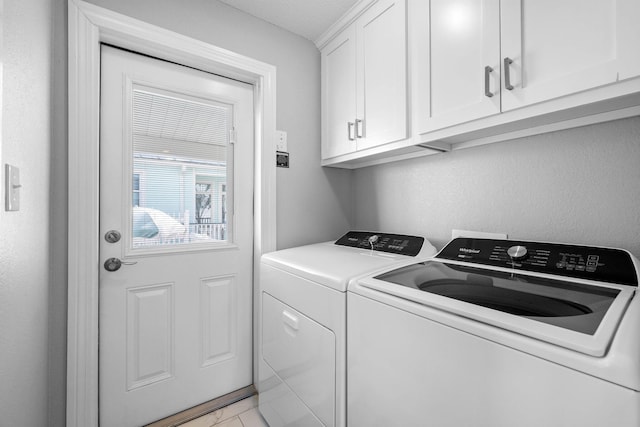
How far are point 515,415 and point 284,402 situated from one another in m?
1.07

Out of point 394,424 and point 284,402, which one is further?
point 284,402

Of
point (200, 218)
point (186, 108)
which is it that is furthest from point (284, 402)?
point (186, 108)

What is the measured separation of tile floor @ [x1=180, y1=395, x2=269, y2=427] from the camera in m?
1.52

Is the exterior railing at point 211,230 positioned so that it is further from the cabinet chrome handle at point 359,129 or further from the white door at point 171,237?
the cabinet chrome handle at point 359,129

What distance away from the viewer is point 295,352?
1.25 meters

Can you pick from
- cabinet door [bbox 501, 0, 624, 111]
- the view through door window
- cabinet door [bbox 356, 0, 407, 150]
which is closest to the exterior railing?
the view through door window

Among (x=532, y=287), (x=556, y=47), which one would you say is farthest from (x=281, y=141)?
(x=532, y=287)

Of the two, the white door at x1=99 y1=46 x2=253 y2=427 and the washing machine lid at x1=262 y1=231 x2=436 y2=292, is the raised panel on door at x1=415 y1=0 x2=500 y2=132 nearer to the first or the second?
the washing machine lid at x1=262 y1=231 x2=436 y2=292

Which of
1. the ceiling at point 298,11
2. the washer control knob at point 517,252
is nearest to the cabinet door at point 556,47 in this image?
the washer control knob at point 517,252

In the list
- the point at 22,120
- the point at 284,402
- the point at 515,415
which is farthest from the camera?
the point at 284,402

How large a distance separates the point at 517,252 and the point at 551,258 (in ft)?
0.34

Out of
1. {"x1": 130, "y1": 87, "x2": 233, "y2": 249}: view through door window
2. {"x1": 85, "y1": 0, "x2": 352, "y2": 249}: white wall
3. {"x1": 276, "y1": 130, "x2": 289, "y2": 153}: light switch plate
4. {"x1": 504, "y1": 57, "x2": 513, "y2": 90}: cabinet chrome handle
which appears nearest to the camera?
{"x1": 504, "y1": 57, "x2": 513, "y2": 90}: cabinet chrome handle

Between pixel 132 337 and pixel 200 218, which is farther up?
pixel 200 218

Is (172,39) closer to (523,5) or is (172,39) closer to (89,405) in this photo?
(523,5)
